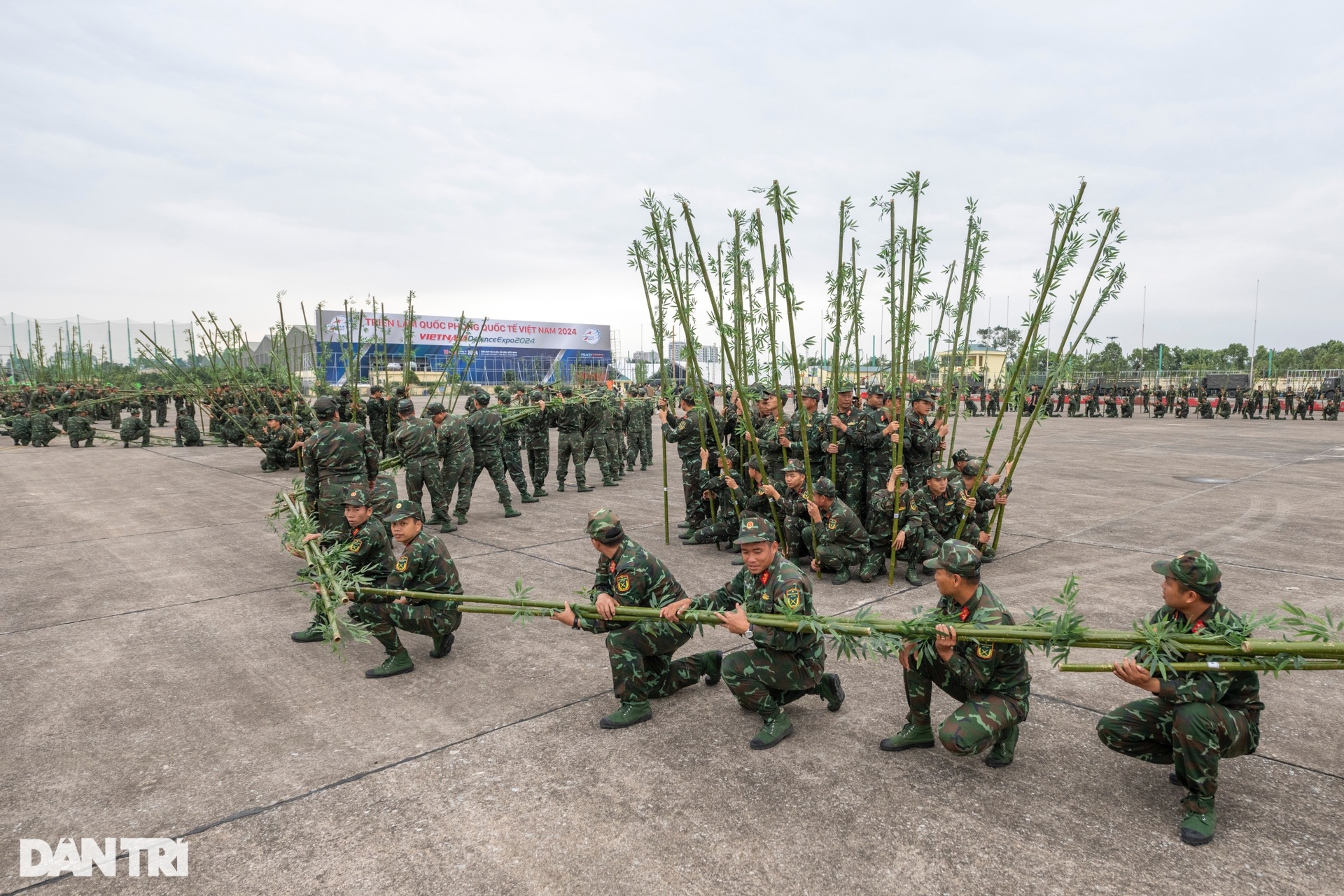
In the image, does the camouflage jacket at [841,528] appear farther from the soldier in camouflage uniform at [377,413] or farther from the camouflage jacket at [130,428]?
the camouflage jacket at [130,428]

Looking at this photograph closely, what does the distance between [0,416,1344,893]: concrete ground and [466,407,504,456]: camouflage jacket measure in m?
3.83

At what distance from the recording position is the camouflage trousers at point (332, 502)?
756 cm

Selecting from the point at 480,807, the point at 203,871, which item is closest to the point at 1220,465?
the point at 480,807

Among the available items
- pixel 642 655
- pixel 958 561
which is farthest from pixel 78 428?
pixel 958 561

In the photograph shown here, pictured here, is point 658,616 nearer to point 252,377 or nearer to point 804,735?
point 804,735

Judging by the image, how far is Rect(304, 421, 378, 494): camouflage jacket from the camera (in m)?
7.51

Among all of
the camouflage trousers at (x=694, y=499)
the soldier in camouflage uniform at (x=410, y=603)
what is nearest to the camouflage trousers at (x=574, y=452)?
the camouflage trousers at (x=694, y=499)

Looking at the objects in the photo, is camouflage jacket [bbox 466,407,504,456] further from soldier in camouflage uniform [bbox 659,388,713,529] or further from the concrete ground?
the concrete ground

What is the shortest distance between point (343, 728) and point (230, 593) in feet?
11.9

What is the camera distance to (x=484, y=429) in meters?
11.4

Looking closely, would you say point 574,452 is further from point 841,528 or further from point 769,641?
point 769,641

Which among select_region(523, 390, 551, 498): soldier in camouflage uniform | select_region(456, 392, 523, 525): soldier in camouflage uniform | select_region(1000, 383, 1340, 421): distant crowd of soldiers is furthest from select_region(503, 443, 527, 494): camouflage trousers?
select_region(1000, 383, 1340, 421): distant crowd of soldiers

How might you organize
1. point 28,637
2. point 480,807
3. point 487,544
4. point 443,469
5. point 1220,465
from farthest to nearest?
point 1220,465
point 443,469
point 487,544
point 28,637
point 480,807

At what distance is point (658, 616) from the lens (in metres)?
4.36
